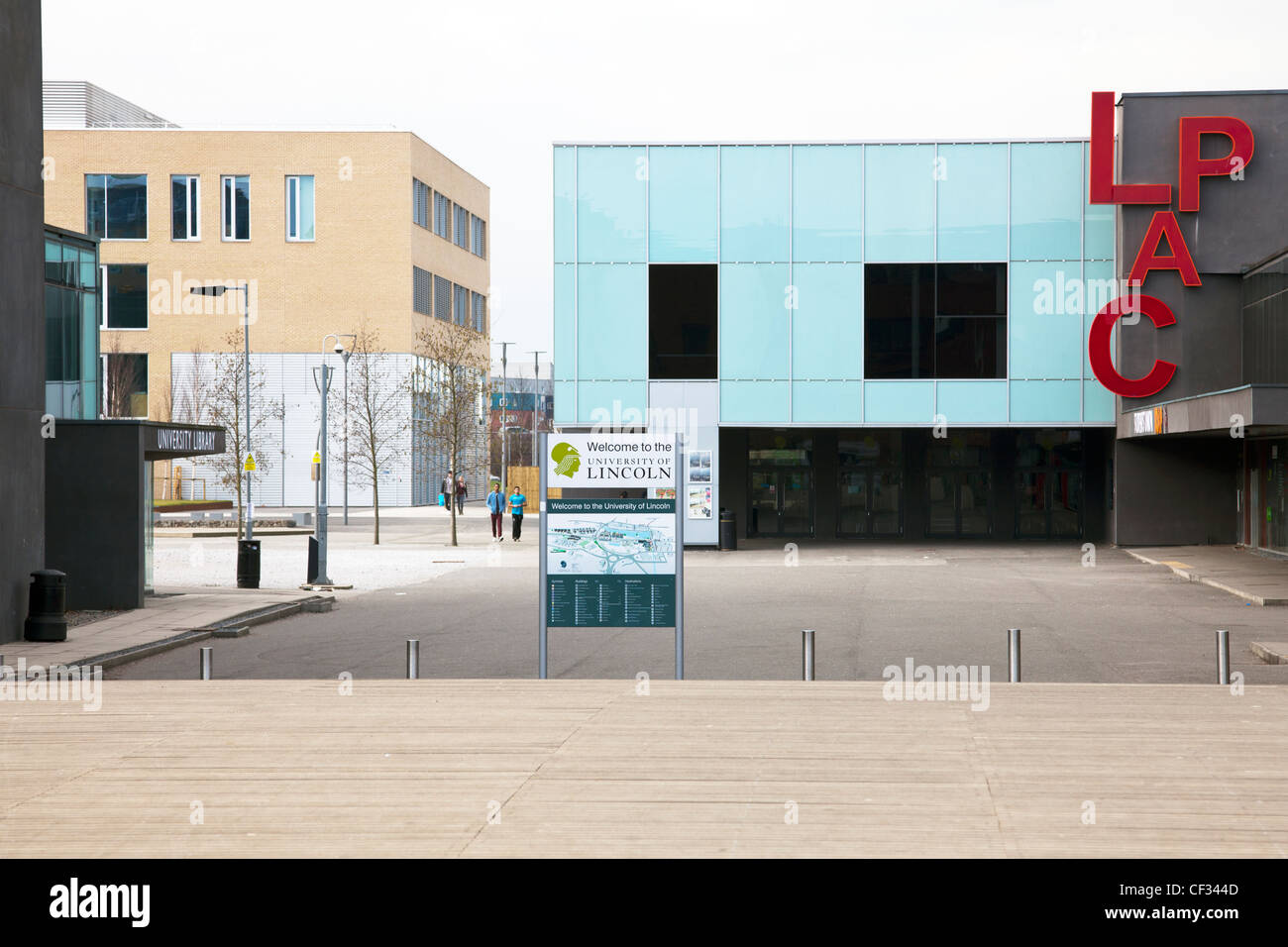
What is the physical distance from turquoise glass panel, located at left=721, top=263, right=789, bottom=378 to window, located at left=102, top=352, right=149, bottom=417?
143 ft

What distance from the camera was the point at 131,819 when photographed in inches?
286

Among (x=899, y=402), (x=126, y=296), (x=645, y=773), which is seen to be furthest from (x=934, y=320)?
(x=126, y=296)

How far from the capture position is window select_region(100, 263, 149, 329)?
75.0 metres

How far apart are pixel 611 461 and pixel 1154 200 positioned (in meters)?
28.1

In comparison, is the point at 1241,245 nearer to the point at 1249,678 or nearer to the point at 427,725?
the point at 1249,678

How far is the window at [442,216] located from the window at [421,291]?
375cm

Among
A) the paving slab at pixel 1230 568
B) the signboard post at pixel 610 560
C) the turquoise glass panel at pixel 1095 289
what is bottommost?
the paving slab at pixel 1230 568

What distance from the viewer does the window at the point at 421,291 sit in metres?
76.5

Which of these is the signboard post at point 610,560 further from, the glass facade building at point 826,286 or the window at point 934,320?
the window at point 934,320

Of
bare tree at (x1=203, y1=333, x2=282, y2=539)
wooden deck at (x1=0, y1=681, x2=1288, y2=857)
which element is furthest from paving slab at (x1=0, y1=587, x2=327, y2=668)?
bare tree at (x1=203, y1=333, x2=282, y2=539)

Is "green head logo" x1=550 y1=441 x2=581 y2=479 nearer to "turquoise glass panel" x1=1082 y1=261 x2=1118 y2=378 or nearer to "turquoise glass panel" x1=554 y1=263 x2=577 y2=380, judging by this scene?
"turquoise glass panel" x1=554 y1=263 x2=577 y2=380

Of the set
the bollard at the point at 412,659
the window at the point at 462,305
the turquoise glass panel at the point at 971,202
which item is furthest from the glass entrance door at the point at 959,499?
the window at the point at 462,305

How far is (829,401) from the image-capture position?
40031 millimetres
